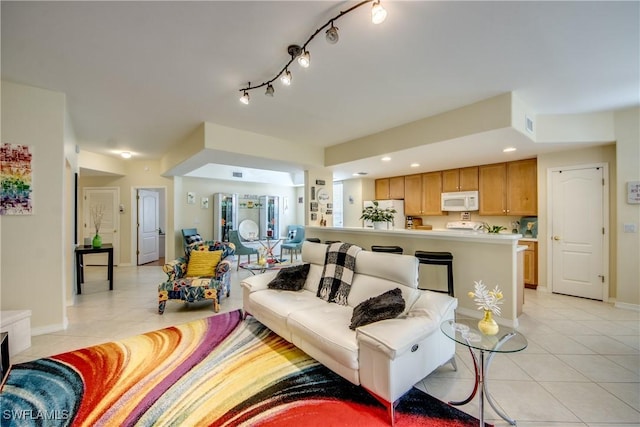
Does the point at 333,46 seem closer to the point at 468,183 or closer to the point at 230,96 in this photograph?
the point at 230,96

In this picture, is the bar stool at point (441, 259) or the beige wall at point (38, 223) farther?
the bar stool at point (441, 259)

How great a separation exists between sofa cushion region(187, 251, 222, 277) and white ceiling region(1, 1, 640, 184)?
1.88 meters

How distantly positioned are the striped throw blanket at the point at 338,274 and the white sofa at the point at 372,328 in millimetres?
57

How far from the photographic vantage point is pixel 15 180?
270 cm

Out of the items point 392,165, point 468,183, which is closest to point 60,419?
point 392,165

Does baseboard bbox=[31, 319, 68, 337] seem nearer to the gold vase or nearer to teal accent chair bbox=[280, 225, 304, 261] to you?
the gold vase

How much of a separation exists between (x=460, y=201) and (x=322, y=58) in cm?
428

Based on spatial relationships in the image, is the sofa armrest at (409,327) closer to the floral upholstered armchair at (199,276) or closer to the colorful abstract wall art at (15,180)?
Result: the floral upholstered armchair at (199,276)

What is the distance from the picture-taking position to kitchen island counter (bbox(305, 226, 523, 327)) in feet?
10.1

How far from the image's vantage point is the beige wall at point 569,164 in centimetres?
381

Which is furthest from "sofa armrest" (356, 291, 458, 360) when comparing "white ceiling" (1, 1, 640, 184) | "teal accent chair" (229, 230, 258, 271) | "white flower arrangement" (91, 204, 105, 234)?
"white flower arrangement" (91, 204, 105, 234)

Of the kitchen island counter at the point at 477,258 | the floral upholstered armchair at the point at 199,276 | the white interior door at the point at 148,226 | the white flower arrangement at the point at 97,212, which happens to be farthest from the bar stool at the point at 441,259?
the white flower arrangement at the point at 97,212

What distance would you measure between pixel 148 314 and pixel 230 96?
2.87 meters

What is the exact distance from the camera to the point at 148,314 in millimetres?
3463
